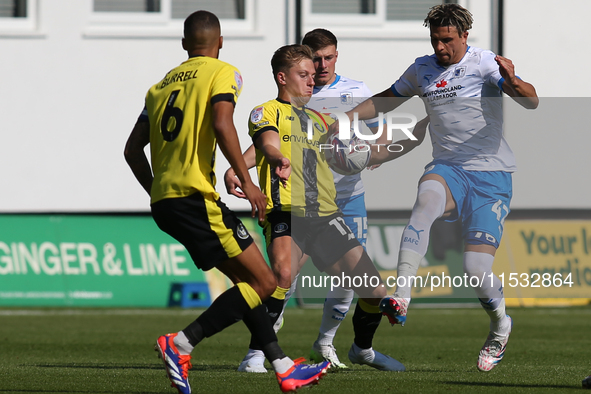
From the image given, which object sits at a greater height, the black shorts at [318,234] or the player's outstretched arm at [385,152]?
the player's outstretched arm at [385,152]

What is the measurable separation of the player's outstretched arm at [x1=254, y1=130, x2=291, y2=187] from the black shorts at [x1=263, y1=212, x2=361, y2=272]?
0.28 meters

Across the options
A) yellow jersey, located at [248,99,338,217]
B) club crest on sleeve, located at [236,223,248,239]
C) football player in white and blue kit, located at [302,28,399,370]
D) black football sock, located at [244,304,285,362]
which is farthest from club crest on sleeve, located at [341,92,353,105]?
black football sock, located at [244,304,285,362]

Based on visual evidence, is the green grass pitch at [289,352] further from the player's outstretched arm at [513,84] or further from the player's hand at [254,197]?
the player's outstretched arm at [513,84]

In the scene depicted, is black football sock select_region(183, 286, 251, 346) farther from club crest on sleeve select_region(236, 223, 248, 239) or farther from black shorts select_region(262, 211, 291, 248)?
black shorts select_region(262, 211, 291, 248)

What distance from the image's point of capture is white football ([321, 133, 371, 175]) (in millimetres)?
6418

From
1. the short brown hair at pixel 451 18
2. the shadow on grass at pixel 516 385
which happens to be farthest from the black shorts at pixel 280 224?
the short brown hair at pixel 451 18

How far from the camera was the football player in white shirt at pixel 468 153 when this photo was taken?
5.96 metres

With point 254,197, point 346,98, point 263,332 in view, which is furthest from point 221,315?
point 346,98

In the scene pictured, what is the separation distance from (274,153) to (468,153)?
5.01 ft

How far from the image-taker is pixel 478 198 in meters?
6.11

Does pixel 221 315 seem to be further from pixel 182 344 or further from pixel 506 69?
pixel 506 69

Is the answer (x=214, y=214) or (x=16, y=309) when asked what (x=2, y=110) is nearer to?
(x=16, y=309)

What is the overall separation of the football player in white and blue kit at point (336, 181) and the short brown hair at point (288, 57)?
0.71 metres

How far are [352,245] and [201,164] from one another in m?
1.68
